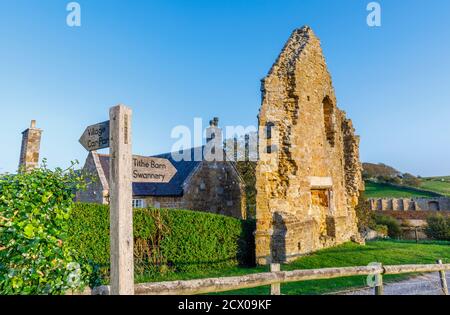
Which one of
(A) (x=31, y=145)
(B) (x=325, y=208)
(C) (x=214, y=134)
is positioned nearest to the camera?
(A) (x=31, y=145)

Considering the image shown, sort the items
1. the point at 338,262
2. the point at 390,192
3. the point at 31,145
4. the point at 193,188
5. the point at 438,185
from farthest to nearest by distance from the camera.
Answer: the point at 438,185 < the point at 390,192 < the point at 193,188 < the point at 31,145 < the point at 338,262

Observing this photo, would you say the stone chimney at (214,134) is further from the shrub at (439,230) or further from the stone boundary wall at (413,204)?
the stone boundary wall at (413,204)

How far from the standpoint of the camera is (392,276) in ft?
32.2

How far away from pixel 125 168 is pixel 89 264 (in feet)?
4.67

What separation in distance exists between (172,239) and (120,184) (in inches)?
298

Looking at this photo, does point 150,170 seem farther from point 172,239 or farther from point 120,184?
point 172,239

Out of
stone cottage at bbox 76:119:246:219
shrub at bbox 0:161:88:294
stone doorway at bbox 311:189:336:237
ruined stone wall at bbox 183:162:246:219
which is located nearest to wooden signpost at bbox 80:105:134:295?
shrub at bbox 0:161:88:294

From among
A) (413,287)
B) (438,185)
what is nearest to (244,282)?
(413,287)

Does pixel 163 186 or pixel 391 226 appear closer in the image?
pixel 163 186

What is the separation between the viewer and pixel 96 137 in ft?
14.1
